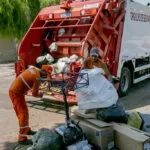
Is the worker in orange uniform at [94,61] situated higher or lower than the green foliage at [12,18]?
lower

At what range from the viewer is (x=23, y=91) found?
457cm

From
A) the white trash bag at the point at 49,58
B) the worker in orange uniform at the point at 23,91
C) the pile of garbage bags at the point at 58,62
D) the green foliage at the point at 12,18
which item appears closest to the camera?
the worker in orange uniform at the point at 23,91

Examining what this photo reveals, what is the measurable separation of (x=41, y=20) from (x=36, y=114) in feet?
9.36

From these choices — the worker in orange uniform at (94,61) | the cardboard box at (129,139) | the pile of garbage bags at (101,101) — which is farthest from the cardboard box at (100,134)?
the worker in orange uniform at (94,61)

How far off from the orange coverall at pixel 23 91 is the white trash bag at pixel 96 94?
2.30 ft

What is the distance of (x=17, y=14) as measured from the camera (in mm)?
14930

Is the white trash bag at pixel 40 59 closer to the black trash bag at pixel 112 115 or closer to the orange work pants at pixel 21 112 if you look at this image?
the orange work pants at pixel 21 112

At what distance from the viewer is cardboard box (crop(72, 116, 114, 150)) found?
364 centimetres

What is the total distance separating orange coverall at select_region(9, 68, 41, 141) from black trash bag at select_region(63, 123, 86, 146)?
1014 mm

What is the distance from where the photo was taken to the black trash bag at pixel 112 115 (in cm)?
402

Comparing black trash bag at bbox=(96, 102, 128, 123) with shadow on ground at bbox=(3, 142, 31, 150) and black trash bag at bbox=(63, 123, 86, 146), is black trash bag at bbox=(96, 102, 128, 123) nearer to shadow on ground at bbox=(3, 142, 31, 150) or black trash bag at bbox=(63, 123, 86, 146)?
black trash bag at bbox=(63, 123, 86, 146)

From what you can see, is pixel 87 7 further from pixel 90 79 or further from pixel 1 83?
pixel 1 83

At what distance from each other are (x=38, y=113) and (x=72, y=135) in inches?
104

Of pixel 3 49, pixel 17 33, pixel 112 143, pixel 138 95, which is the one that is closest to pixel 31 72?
pixel 112 143
